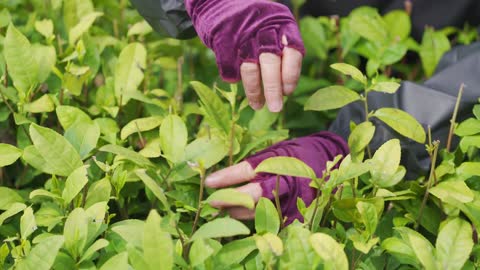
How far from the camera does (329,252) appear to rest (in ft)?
2.63

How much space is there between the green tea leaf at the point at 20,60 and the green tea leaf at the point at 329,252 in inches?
23.4

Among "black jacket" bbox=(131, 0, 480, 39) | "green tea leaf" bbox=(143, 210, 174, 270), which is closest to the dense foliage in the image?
"green tea leaf" bbox=(143, 210, 174, 270)

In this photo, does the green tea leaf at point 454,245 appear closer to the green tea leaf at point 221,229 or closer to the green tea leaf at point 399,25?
the green tea leaf at point 221,229

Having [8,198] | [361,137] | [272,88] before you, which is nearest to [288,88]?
[272,88]

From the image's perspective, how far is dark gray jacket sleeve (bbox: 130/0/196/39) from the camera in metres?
1.28

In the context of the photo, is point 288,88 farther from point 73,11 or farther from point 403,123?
point 73,11

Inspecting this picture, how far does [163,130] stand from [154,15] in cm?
39

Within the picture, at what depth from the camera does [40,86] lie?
121 centimetres

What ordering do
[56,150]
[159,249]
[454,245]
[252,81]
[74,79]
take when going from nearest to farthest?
1. [159,249]
2. [454,245]
3. [56,150]
4. [252,81]
5. [74,79]

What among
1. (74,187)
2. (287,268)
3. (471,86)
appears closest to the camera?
(287,268)

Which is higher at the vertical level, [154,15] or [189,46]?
[154,15]

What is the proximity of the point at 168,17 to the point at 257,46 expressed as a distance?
28 cm

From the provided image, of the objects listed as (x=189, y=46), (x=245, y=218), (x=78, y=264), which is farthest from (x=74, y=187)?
(x=189, y=46)

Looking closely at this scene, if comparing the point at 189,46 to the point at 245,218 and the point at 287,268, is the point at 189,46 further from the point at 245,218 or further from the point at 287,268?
the point at 287,268
